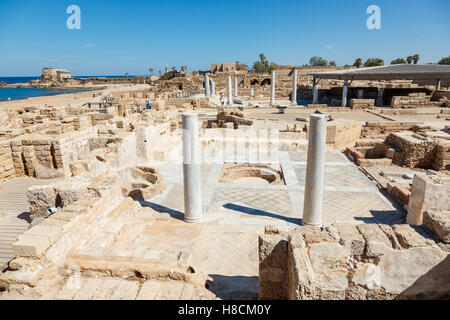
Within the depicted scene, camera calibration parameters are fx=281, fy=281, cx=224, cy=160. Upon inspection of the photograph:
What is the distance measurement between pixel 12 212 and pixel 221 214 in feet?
16.1

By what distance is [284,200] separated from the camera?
8.34m

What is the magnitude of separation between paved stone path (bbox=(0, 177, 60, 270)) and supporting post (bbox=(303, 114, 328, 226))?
605 centimetres

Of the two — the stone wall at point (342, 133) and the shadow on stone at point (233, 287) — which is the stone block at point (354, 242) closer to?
the shadow on stone at point (233, 287)

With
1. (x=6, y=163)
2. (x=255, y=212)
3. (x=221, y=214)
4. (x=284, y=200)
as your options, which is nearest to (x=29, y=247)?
(x=221, y=214)

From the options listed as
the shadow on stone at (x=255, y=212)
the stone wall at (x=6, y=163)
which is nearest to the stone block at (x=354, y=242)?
the shadow on stone at (x=255, y=212)

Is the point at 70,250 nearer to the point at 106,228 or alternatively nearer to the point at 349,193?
the point at 106,228

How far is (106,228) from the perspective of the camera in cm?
571

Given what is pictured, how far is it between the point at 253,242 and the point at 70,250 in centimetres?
352

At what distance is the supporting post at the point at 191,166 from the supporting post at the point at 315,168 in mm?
2621

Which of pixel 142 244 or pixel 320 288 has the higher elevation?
pixel 320 288

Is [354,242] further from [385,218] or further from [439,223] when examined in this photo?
[385,218]

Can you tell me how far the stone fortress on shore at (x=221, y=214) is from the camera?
3.47 meters
